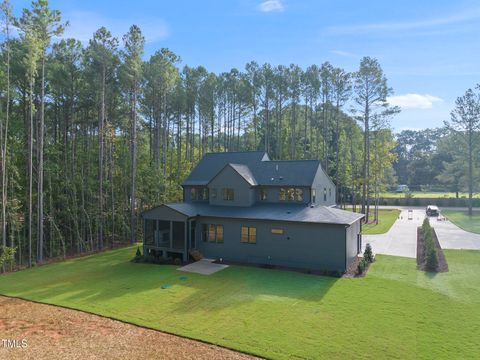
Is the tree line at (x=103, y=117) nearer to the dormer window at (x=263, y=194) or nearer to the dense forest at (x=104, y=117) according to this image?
the dense forest at (x=104, y=117)

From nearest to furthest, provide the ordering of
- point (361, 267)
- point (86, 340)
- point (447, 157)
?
point (86, 340)
point (361, 267)
point (447, 157)

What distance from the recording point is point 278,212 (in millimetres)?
18438

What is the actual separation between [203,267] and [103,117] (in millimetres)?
13320

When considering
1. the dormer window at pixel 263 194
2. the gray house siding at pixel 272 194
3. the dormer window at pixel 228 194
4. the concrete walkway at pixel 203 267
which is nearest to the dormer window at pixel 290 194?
the gray house siding at pixel 272 194

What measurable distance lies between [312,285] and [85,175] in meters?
19.5

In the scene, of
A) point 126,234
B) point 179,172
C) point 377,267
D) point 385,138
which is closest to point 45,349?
point 377,267

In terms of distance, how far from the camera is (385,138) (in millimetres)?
40438

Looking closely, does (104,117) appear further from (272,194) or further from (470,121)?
(470,121)

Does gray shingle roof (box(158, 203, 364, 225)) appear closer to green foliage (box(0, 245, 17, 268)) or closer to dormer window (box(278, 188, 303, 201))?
dormer window (box(278, 188, 303, 201))

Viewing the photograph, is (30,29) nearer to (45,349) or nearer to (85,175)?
(85,175)

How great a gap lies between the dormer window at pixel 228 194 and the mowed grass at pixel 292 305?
5.55 metres

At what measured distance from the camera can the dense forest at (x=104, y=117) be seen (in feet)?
61.9

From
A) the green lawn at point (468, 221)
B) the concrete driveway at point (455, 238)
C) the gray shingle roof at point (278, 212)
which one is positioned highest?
the gray shingle roof at point (278, 212)

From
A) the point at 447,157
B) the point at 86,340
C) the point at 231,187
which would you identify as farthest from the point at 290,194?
the point at 447,157
